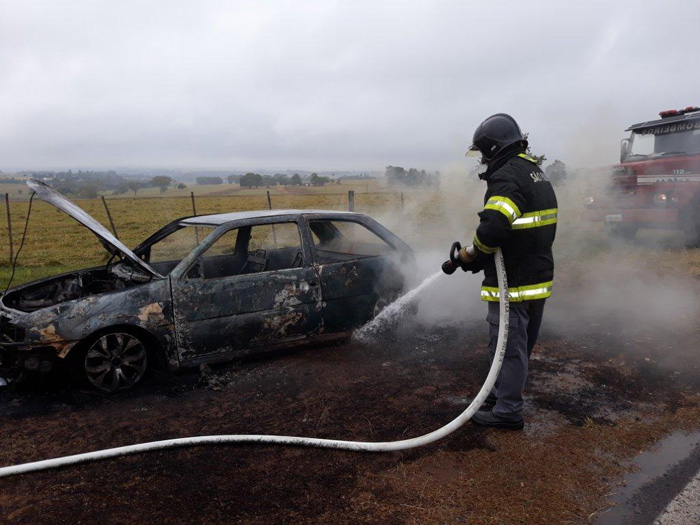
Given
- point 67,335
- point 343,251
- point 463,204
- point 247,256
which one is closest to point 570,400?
point 343,251

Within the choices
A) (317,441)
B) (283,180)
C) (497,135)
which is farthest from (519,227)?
(283,180)

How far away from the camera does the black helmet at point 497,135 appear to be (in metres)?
3.47

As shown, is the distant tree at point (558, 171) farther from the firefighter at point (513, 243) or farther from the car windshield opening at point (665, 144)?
the firefighter at point (513, 243)

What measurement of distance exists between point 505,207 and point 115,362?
3281mm

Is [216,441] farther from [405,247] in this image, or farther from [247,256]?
[405,247]

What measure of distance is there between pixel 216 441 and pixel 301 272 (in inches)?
76.0

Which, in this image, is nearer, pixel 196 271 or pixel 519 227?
pixel 519 227

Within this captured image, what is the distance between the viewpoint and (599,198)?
11141 millimetres

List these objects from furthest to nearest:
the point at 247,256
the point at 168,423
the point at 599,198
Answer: the point at 599,198
the point at 247,256
the point at 168,423

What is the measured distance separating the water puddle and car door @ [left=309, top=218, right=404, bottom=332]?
276cm

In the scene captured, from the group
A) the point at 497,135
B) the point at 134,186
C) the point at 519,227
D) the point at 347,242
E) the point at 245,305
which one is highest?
the point at 134,186

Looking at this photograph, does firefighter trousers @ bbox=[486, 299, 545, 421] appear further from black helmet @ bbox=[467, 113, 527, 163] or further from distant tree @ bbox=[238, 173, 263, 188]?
distant tree @ bbox=[238, 173, 263, 188]

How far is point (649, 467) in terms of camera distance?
2.93 m

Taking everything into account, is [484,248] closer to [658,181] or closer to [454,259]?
[454,259]
